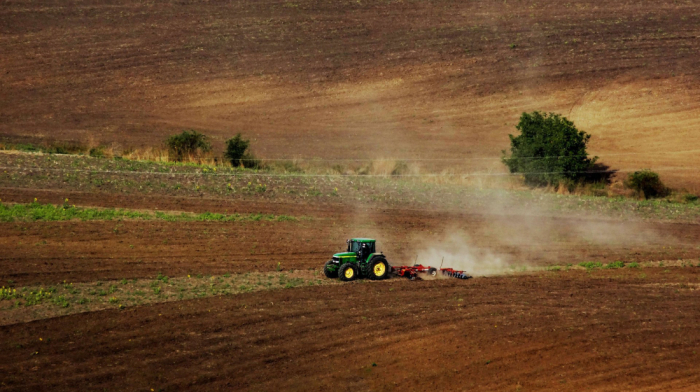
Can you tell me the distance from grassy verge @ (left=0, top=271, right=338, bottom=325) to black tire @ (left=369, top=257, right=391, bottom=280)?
1072 millimetres

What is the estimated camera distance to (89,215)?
2809 centimetres

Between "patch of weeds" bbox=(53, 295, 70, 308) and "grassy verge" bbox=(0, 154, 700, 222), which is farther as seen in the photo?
"grassy verge" bbox=(0, 154, 700, 222)

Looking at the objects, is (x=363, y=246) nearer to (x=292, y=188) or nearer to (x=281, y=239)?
(x=281, y=239)

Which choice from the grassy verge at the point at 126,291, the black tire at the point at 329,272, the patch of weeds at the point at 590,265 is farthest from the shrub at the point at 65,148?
the patch of weeds at the point at 590,265

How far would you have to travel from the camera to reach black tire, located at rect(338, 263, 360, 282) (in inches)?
866

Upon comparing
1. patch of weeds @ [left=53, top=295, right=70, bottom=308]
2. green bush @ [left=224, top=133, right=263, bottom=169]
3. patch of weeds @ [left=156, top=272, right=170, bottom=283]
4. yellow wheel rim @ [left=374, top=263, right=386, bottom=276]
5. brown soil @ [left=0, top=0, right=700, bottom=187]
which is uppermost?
brown soil @ [left=0, top=0, right=700, bottom=187]

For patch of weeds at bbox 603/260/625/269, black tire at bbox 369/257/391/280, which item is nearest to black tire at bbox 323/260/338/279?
black tire at bbox 369/257/391/280

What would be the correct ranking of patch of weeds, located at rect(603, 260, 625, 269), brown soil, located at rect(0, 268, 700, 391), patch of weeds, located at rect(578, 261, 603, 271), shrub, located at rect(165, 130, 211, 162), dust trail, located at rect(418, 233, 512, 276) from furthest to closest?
shrub, located at rect(165, 130, 211, 162)
patch of weeds, located at rect(603, 260, 625, 269)
patch of weeds, located at rect(578, 261, 603, 271)
dust trail, located at rect(418, 233, 512, 276)
brown soil, located at rect(0, 268, 700, 391)

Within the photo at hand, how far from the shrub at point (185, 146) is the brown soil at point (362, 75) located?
4.67m

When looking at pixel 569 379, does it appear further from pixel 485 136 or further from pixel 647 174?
pixel 485 136

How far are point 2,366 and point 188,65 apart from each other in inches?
1674

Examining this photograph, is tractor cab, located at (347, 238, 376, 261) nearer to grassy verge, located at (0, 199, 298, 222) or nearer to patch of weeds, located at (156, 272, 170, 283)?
patch of weeds, located at (156, 272, 170, 283)

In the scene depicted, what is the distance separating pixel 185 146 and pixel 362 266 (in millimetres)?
18358

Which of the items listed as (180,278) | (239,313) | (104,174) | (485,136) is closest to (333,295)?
(239,313)
